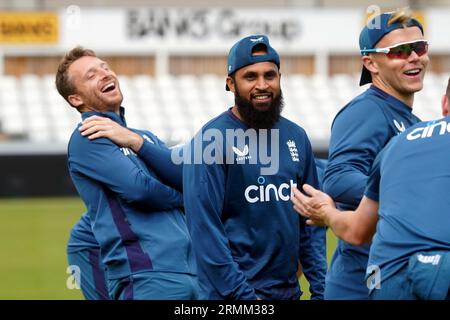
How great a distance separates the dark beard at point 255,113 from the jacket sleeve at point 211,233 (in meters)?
0.31

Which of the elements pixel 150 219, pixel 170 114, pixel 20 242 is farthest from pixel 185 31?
pixel 150 219

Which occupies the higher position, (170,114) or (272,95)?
(272,95)

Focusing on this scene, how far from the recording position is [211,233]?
556 cm

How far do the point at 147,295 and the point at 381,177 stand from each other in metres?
1.66

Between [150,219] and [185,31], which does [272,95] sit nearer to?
[150,219]

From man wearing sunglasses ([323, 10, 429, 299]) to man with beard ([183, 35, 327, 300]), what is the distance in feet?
0.98

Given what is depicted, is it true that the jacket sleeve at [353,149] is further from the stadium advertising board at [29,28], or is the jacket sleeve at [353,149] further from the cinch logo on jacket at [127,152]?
the stadium advertising board at [29,28]

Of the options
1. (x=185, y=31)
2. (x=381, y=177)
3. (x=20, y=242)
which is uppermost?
(x=381, y=177)

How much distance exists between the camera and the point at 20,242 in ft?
57.0

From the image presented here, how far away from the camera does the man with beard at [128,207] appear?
5859 millimetres

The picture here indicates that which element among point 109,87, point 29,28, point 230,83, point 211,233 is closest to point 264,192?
point 211,233

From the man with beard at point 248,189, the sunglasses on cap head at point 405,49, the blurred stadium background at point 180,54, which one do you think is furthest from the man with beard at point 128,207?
the blurred stadium background at point 180,54

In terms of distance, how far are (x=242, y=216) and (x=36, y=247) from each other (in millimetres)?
11405

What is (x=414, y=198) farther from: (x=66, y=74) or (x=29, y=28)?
(x=29, y=28)
